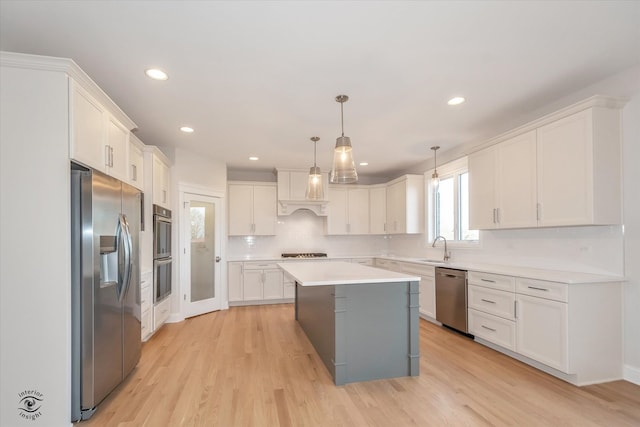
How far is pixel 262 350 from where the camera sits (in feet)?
11.6

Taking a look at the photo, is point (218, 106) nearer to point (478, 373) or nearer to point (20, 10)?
point (20, 10)

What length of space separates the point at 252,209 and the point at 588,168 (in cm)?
495

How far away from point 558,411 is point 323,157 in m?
4.22

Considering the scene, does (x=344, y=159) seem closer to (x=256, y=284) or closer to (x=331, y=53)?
(x=331, y=53)

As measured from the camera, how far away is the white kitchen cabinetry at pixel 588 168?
8.79ft

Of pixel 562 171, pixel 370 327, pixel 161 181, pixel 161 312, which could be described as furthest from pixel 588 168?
pixel 161 312

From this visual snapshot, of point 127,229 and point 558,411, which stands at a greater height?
point 127,229

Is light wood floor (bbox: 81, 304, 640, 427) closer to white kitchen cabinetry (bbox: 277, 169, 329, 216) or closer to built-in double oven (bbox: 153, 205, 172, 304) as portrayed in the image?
built-in double oven (bbox: 153, 205, 172, 304)

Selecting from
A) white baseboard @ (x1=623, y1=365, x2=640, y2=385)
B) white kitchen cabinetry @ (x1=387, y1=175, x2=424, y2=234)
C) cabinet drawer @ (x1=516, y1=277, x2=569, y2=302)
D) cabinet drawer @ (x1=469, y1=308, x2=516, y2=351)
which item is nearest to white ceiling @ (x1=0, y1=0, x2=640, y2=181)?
cabinet drawer @ (x1=516, y1=277, x2=569, y2=302)

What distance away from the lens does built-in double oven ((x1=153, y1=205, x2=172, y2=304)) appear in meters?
4.09

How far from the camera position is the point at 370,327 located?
281cm

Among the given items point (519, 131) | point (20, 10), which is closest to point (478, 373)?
point (519, 131)

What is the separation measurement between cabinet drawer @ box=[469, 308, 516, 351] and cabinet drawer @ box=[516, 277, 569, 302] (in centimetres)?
39

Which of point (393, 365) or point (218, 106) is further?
point (218, 106)
